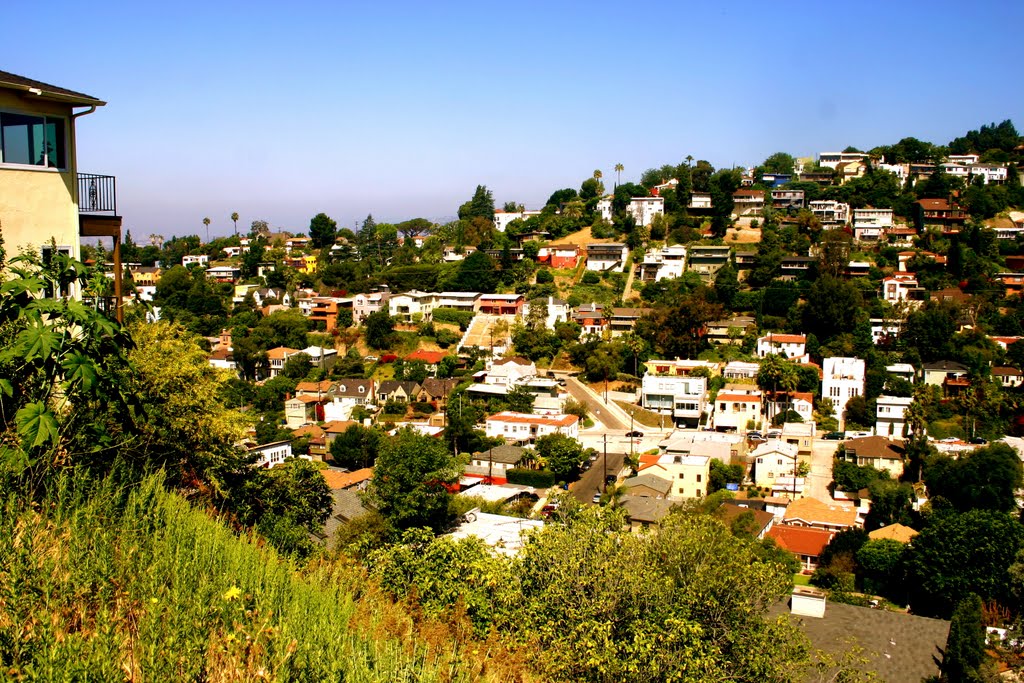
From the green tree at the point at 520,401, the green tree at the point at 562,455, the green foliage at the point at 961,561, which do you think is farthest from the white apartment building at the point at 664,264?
the green foliage at the point at 961,561

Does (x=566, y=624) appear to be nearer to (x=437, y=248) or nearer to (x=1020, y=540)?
(x=1020, y=540)

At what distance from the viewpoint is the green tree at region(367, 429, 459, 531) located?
14.6 metres

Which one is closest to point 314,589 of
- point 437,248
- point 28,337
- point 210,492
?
point 28,337

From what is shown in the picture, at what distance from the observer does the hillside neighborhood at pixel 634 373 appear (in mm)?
5801

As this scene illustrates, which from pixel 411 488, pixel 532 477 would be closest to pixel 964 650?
pixel 411 488

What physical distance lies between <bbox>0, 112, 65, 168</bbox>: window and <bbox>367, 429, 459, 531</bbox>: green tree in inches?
403

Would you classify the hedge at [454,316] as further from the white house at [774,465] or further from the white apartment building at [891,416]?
the white apartment building at [891,416]

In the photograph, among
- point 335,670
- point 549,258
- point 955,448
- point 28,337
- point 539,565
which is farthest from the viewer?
point 549,258

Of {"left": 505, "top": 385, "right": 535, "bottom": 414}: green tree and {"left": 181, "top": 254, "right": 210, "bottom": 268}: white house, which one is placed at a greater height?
{"left": 181, "top": 254, "right": 210, "bottom": 268}: white house

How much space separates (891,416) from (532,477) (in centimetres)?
1127

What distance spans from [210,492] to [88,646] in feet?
10.3

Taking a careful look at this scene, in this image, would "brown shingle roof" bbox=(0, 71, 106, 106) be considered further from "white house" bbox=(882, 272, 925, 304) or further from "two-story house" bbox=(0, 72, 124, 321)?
"white house" bbox=(882, 272, 925, 304)

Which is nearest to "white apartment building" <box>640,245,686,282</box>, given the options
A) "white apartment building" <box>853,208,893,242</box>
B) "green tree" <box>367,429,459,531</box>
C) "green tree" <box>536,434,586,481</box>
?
"white apartment building" <box>853,208,893,242</box>

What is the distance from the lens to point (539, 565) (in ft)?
21.2
